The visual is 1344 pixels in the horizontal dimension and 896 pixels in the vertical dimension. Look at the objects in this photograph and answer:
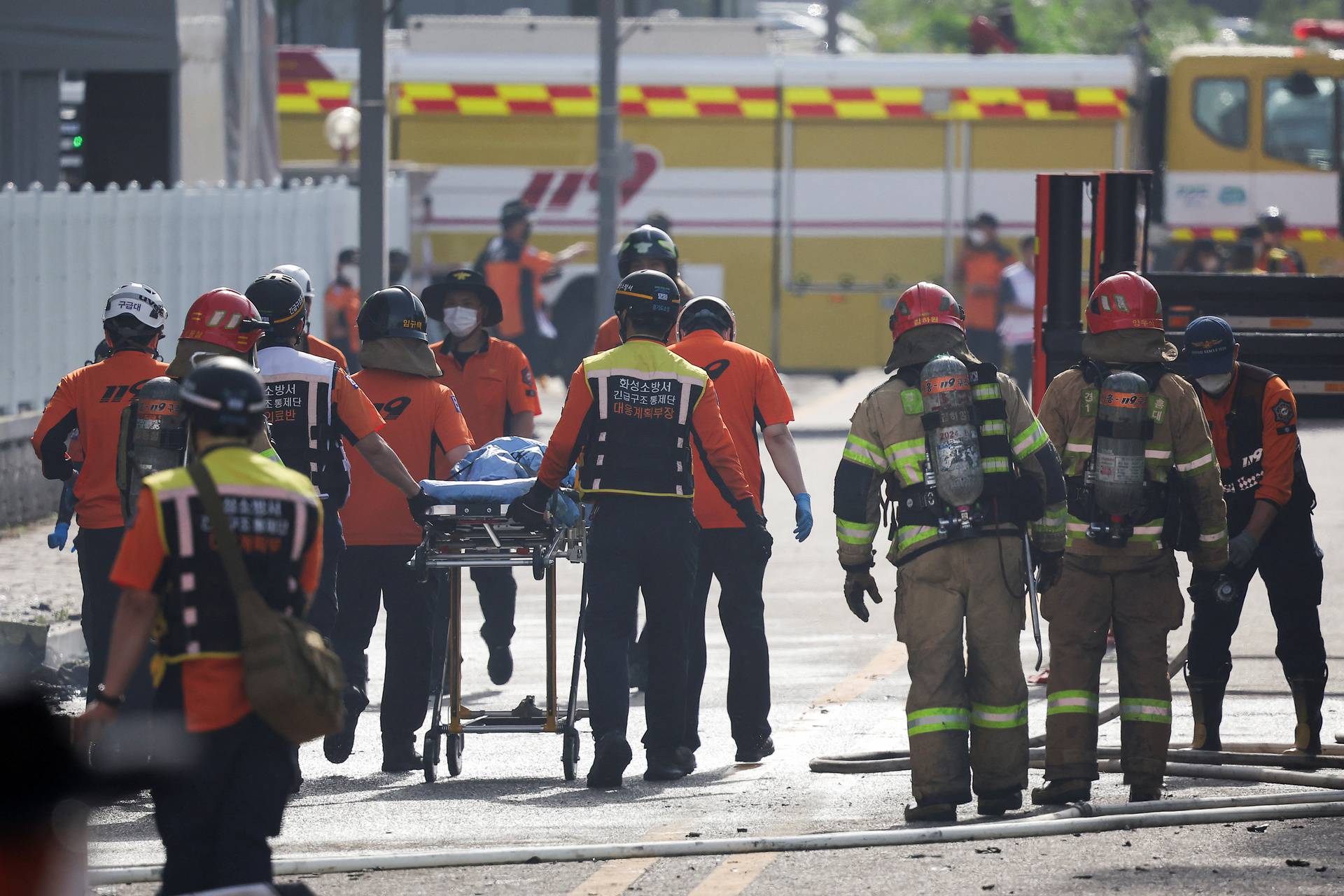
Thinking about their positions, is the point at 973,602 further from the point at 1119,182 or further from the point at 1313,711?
the point at 1119,182

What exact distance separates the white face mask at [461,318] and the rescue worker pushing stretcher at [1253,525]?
3016 mm

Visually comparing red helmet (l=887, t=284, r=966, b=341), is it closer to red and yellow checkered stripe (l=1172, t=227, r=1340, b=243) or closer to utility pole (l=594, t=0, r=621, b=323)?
utility pole (l=594, t=0, r=621, b=323)

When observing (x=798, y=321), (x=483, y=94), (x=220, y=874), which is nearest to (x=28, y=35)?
(x=483, y=94)

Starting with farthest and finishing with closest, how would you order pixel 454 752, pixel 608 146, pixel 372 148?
pixel 608 146 < pixel 372 148 < pixel 454 752

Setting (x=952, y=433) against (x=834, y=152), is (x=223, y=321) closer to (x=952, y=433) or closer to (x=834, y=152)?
(x=952, y=433)

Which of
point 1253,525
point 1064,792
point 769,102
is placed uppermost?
point 769,102

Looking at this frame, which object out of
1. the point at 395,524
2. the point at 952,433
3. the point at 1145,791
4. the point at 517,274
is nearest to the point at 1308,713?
the point at 1145,791

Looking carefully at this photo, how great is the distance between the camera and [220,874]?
5.34 metres

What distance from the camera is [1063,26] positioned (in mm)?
46719

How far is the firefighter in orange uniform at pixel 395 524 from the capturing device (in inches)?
336

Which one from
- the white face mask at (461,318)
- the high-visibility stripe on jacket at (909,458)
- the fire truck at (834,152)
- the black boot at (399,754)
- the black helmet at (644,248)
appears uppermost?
the fire truck at (834,152)

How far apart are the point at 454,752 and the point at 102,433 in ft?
5.48

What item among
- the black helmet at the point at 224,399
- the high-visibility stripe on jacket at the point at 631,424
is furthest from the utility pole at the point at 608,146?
the black helmet at the point at 224,399

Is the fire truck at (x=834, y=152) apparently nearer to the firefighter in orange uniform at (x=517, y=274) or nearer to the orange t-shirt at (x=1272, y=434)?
the firefighter in orange uniform at (x=517, y=274)
